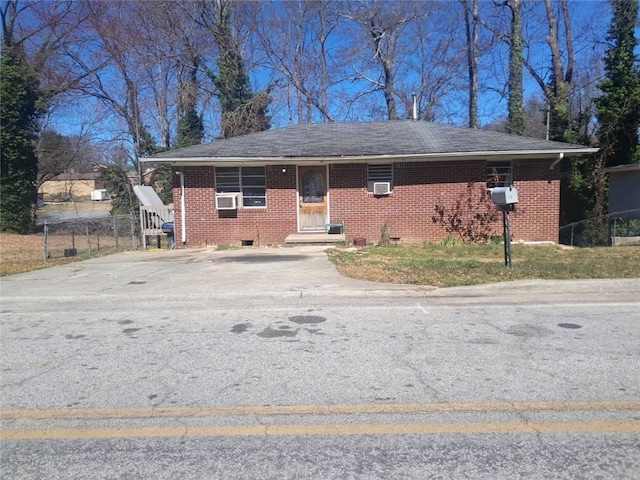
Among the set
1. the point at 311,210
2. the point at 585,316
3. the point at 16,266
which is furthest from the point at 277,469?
the point at 311,210

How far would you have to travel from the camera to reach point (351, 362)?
4.69 metres

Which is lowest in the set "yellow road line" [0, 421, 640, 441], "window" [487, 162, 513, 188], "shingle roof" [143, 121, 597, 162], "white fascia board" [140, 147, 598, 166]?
"yellow road line" [0, 421, 640, 441]

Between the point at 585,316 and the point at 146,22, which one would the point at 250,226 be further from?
the point at 146,22

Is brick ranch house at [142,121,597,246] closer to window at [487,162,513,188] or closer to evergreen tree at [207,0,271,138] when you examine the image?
window at [487,162,513,188]

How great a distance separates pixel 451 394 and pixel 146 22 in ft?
104

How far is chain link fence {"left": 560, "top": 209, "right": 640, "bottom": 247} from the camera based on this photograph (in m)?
16.3

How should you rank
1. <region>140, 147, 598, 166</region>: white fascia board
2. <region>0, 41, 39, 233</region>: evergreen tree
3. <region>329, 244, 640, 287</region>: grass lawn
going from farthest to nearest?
1. <region>0, 41, 39, 233</region>: evergreen tree
2. <region>140, 147, 598, 166</region>: white fascia board
3. <region>329, 244, 640, 287</region>: grass lawn

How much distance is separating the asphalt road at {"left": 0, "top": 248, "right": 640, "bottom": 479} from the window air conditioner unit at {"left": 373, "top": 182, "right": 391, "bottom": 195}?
25.8 ft

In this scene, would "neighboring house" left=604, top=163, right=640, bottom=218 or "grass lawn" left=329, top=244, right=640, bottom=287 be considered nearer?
"grass lawn" left=329, top=244, right=640, bottom=287

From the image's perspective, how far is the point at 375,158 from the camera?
14.8m

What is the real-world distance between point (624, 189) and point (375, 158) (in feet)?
37.0

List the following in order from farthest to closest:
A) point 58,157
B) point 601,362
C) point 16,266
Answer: point 58,157
point 16,266
point 601,362

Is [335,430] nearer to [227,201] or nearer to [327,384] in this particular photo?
[327,384]

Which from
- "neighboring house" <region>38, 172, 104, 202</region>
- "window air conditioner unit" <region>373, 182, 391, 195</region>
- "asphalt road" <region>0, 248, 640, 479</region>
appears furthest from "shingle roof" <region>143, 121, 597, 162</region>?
"neighboring house" <region>38, 172, 104, 202</region>
